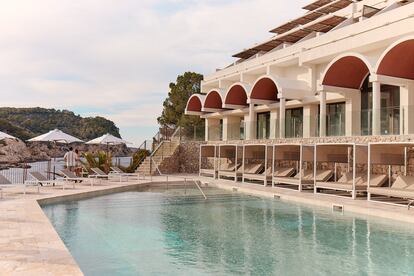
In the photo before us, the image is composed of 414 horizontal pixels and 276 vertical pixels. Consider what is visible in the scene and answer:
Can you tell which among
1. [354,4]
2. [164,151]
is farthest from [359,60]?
[164,151]

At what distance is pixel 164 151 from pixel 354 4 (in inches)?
602

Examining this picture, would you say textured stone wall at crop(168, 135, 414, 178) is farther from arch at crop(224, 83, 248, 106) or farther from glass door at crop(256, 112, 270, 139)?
arch at crop(224, 83, 248, 106)

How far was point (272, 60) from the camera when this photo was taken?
25.1 m

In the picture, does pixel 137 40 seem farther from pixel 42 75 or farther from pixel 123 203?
pixel 123 203

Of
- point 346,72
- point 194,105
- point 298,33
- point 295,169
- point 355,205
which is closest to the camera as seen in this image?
point 355,205

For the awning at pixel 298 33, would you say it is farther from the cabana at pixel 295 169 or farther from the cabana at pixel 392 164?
the cabana at pixel 392 164

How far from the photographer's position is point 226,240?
8695 mm

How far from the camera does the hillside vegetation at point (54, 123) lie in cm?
6222

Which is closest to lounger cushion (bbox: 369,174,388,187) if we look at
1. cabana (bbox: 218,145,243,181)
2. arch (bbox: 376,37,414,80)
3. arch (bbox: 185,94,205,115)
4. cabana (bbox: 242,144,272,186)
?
arch (bbox: 376,37,414,80)

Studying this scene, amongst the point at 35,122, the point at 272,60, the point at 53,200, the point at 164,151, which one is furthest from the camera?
the point at 35,122

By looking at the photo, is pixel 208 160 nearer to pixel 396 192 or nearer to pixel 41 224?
pixel 396 192

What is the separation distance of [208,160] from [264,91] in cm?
713

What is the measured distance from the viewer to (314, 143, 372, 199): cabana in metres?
14.6

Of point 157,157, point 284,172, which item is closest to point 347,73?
point 284,172
